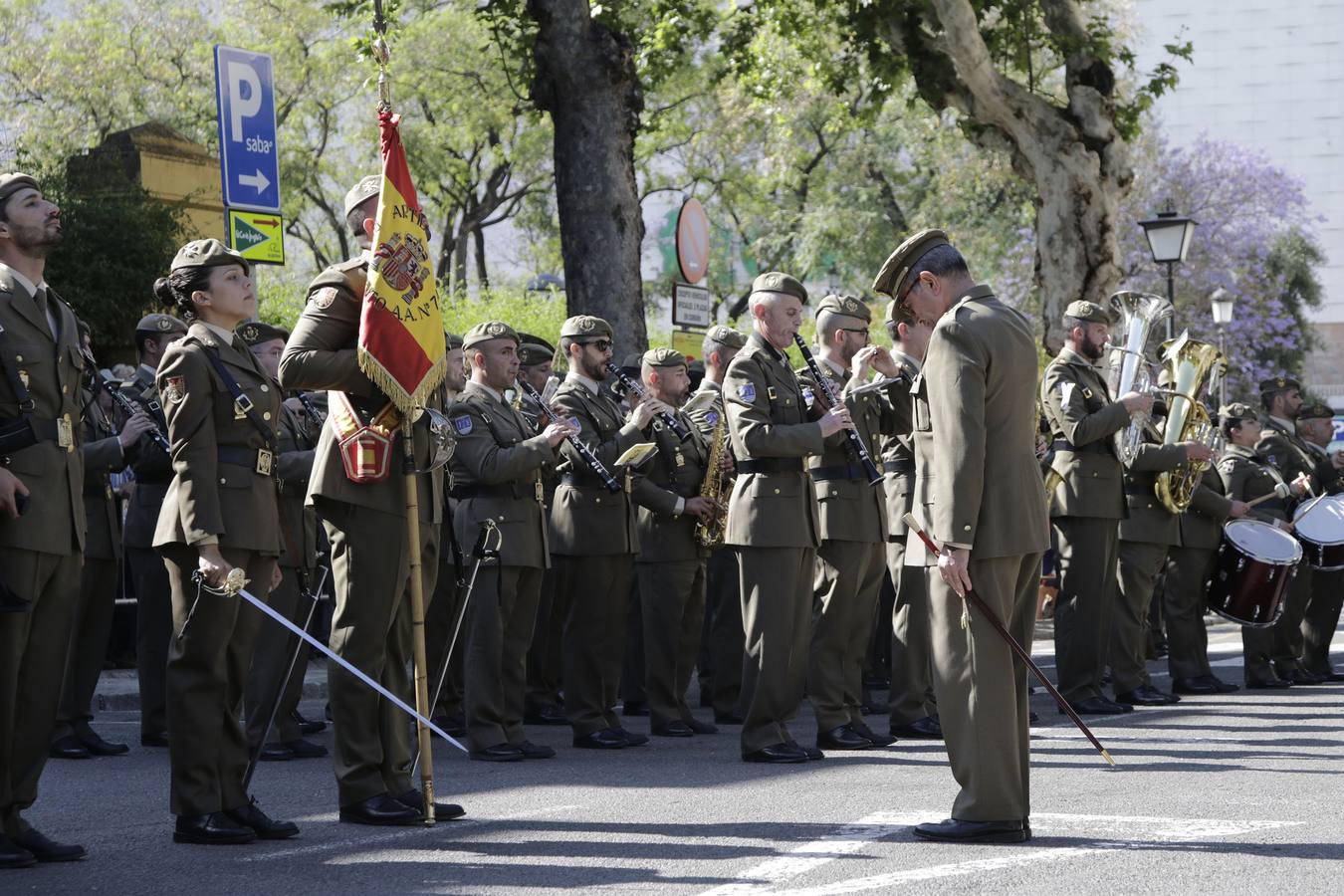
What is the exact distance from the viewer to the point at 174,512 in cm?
673

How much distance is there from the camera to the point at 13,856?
620 centimetres

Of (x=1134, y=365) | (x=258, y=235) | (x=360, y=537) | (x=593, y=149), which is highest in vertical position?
(x=593, y=149)

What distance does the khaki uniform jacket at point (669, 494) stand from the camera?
10.7 m

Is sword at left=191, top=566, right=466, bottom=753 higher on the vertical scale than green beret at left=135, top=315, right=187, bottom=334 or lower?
lower

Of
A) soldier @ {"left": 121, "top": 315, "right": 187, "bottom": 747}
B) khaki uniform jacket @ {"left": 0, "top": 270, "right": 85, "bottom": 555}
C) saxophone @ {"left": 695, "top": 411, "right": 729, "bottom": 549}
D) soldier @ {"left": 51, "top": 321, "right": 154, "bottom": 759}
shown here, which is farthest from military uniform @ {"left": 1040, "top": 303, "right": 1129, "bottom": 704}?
khaki uniform jacket @ {"left": 0, "top": 270, "right": 85, "bottom": 555}

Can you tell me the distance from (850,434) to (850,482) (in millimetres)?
294

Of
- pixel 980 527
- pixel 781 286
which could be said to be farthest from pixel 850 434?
pixel 980 527

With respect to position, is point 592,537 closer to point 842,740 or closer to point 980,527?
point 842,740

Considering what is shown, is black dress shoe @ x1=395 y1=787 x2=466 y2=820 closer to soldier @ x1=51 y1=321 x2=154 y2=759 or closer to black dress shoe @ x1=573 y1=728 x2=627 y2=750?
black dress shoe @ x1=573 y1=728 x2=627 y2=750

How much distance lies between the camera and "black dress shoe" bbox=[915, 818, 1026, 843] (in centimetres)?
639

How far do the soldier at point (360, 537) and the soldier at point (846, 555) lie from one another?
305 centimetres

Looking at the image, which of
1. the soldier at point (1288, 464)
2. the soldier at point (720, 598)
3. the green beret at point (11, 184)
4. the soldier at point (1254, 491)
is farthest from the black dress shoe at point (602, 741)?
the soldier at point (1288, 464)

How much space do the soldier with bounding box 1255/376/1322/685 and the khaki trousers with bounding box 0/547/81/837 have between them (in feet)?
29.1

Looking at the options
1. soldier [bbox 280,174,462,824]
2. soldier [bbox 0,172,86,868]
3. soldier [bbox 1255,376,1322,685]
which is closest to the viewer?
soldier [bbox 0,172,86,868]
